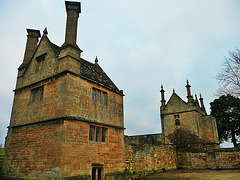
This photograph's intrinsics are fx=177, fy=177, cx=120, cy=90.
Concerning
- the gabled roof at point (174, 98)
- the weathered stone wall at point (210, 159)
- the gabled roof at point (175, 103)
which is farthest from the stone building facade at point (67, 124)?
the gabled roof at point (174, 98)

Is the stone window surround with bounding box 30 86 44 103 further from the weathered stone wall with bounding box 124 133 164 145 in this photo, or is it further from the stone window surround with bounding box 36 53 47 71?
the weathered stone wall with bounding box 124 133 164 145

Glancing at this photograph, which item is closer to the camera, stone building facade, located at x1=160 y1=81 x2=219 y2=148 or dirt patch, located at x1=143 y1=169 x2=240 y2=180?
dirt patch, located at x1=143 y1=169 x2=240 y2=180

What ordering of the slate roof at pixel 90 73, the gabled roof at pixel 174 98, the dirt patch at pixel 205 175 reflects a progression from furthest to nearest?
the gabled roof at pixel 174 98
the slate roof at pixel 90 73
the dirt patch at pixel 205 175

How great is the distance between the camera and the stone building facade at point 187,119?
2833 centimetres

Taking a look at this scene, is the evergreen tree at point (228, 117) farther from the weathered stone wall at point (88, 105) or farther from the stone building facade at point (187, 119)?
the weathered stone wall at point (88, 105)

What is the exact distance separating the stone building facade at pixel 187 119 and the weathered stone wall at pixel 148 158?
486 inches

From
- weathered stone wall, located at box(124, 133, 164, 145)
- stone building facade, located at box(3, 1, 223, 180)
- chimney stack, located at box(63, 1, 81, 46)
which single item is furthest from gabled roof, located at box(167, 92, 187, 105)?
chimney stack, located at box(63, 1, 81, 46)

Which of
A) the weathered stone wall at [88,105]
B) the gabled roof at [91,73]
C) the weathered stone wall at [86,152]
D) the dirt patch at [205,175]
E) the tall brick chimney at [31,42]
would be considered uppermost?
the tall brick chimney at [31,42]

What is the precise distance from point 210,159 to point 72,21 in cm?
1722

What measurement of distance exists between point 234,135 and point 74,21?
121ft

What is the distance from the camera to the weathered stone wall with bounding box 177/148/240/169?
16219 millimetres

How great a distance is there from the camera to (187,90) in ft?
99.8

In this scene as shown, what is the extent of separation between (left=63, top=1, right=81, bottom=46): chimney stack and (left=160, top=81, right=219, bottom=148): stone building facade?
74.9 feet

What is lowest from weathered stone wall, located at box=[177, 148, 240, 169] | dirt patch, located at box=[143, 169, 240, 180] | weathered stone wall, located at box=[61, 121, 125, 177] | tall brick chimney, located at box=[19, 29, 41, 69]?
dirt patch, located at box=[143, 169, 240, 180]
